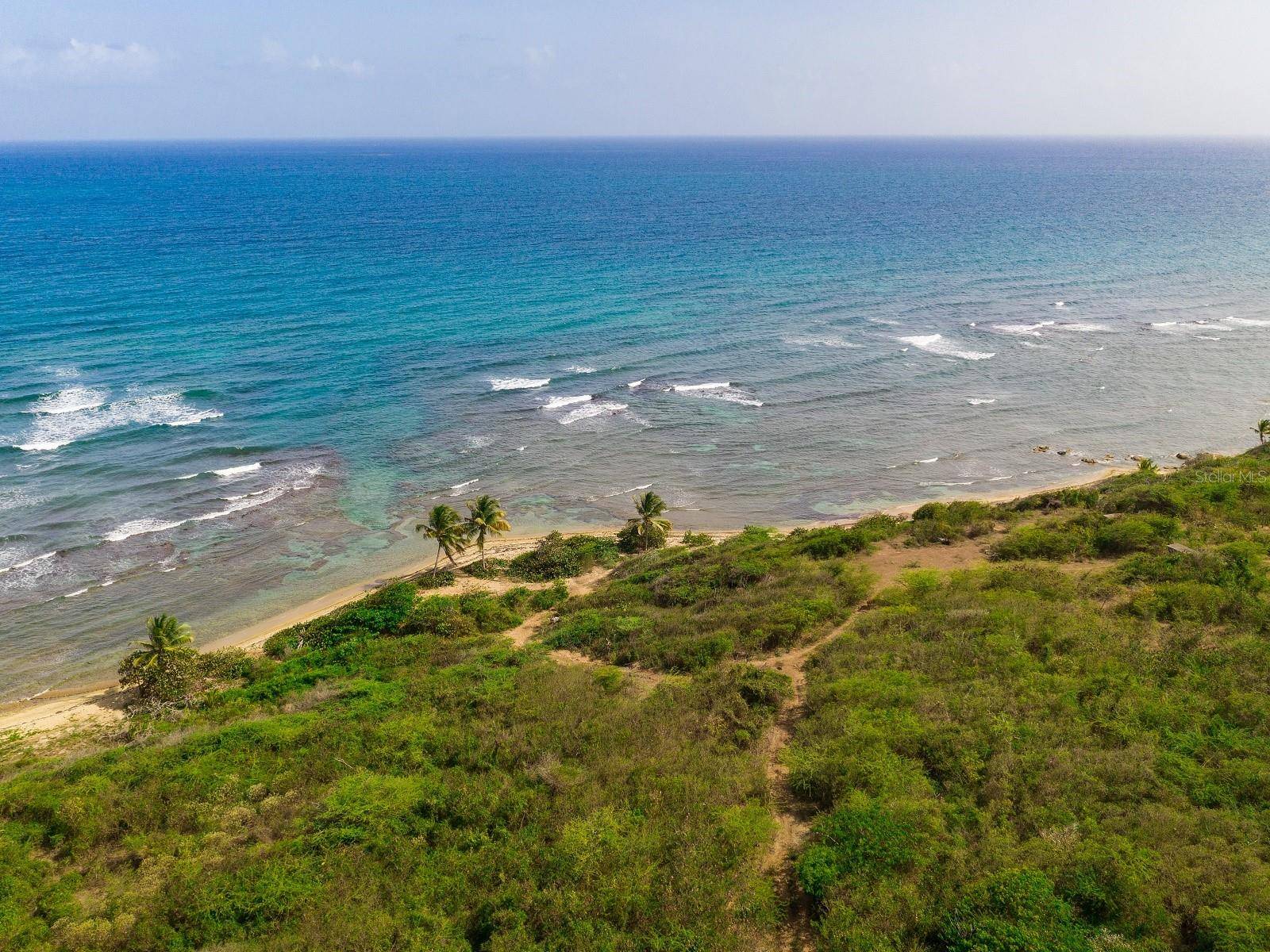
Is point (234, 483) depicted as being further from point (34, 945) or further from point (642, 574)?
point (34, 945)

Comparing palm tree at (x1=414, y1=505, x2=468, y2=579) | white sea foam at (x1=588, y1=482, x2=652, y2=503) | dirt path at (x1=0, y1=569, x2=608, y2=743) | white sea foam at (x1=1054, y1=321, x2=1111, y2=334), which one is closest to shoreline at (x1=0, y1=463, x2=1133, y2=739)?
dirt path at (x1=0, y1=569, x2=608, y2=743)

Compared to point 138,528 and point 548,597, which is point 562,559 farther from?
point 138,528

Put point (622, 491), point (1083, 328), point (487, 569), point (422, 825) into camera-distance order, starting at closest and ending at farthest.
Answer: point (422, 825), point (487, 569), point (622, 491), point (1083, 328)

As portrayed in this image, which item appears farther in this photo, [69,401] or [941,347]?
[941,347]

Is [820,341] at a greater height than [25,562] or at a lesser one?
greater

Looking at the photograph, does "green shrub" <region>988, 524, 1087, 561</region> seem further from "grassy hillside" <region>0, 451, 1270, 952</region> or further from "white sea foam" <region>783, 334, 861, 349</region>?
"white sea foam" <region>783, 334, 861, 349</region>

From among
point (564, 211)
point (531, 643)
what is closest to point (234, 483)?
point (531, 643)

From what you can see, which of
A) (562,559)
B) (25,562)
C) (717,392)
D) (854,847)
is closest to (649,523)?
(562,559)

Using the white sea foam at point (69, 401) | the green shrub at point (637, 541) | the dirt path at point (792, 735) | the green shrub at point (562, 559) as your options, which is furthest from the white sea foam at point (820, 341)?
the white sea foam at point (69, 401)
